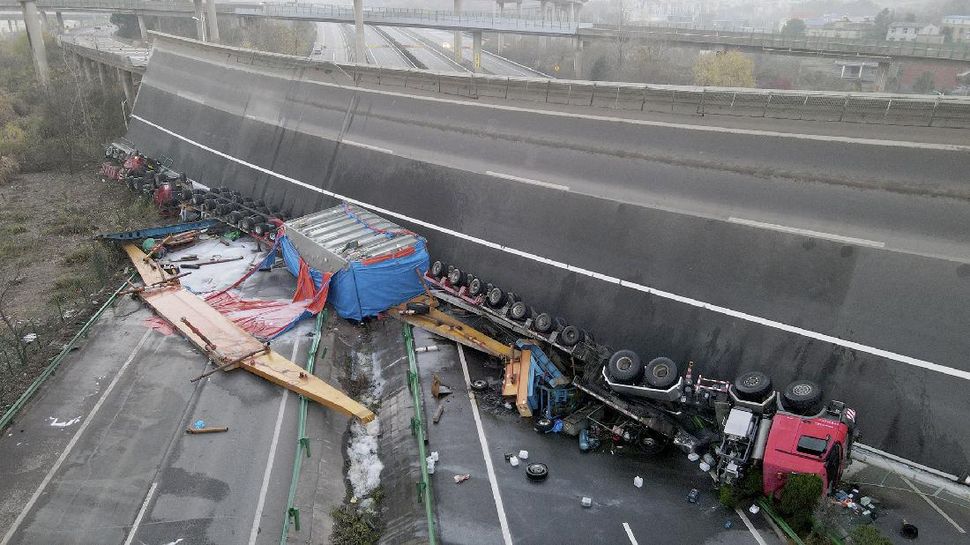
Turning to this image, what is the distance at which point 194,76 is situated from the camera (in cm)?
3997

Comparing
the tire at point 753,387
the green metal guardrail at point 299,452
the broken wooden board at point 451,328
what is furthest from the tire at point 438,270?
the tire at point 753,387

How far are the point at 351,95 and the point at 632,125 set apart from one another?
49.2 feet

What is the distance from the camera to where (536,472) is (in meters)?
13.5

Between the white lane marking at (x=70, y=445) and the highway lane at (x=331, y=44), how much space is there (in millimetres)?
A: 44834

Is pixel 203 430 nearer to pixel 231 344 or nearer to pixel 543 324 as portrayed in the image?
pixel 231 344

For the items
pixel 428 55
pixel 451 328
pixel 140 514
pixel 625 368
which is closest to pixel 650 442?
pixel 625 368

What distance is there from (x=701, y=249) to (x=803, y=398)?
217 inches

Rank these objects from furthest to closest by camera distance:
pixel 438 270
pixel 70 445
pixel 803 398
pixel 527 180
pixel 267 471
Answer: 1. pixel 527 180
2. pixel 438 270
3. pixel 70 445
4. pixel 267 471
5. pixel 803 398

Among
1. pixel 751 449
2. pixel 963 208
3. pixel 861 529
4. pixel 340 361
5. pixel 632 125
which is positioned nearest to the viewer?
pixel 861 529

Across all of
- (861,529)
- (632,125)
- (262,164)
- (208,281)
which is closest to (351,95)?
(262,164)

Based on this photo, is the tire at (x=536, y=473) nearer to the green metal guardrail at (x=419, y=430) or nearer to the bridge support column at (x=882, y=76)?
the green metal guardrail at (x=419, y=430)

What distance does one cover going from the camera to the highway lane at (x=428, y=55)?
65.0m

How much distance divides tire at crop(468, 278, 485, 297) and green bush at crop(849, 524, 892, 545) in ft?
36.0

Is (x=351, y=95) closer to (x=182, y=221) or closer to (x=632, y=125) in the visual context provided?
(x=182, y=221)
